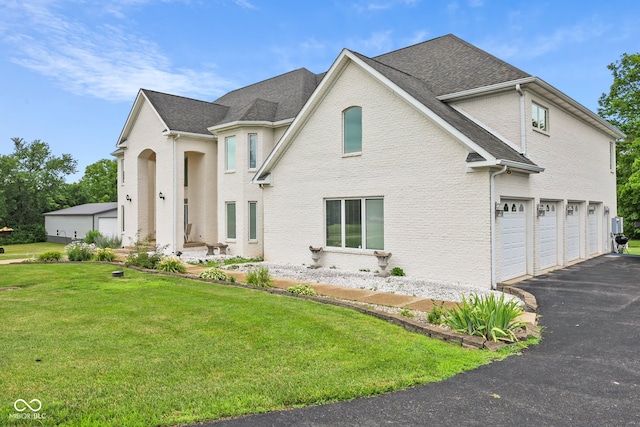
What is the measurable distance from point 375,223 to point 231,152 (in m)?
9.19

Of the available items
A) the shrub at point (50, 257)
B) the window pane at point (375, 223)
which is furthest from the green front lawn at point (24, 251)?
the window pane at point (375, 223)

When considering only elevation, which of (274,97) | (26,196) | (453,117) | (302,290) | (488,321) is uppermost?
(274,97)

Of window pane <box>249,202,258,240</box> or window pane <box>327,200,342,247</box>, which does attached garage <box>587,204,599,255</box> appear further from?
window pane <box>249,202,258,240</box>

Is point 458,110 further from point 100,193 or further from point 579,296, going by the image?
point 100,193

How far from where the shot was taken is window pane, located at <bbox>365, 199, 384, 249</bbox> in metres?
13.2

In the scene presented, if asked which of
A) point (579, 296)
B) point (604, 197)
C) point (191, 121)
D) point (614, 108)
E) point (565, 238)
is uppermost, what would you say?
point (614, 108)

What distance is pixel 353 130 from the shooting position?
14.0 metres

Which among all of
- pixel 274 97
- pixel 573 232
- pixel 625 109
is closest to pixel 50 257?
pixel 274 97

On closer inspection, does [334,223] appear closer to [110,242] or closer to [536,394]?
[536,394]

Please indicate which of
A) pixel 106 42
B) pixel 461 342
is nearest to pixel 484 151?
pixel 461 342

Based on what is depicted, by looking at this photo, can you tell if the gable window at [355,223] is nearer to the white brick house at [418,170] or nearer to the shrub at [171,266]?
the white brick house at [418,170]

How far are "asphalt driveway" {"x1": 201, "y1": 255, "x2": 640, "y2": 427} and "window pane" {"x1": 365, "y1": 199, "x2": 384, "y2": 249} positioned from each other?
634cm

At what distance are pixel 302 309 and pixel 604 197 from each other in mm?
18292

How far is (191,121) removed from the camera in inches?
823
